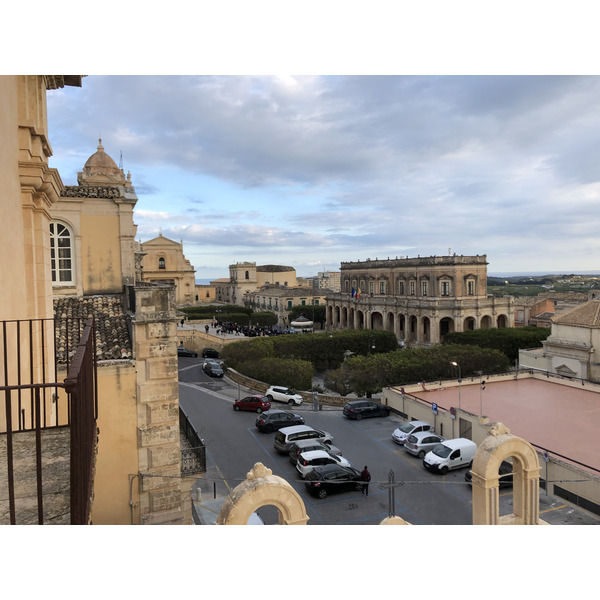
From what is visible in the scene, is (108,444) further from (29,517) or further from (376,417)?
(376,417)

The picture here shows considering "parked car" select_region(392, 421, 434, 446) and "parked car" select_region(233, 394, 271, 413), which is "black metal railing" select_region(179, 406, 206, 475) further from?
"parked car" select_region(233, 394, 271, 413)

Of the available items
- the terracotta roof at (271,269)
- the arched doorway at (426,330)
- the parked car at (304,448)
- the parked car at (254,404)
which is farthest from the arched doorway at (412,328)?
the terracotta roof at (271,269)

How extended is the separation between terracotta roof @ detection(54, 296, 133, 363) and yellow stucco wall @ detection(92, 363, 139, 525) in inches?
17.9

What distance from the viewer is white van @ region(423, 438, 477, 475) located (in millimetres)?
15992

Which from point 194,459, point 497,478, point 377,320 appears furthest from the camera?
point 377,320

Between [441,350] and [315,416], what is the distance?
994 centimetres

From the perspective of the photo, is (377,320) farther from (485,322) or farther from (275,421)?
(275,421)

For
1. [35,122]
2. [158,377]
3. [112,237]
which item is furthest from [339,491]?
[35,122]

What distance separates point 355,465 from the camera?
55.5ft

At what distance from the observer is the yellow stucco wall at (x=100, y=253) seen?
13.0 meters

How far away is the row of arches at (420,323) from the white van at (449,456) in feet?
95.1

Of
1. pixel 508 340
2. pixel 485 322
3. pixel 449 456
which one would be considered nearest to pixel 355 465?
pixel 449 456

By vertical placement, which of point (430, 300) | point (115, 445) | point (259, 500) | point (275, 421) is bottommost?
point (275, 421)

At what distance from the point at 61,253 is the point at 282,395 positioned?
14.8 meters
